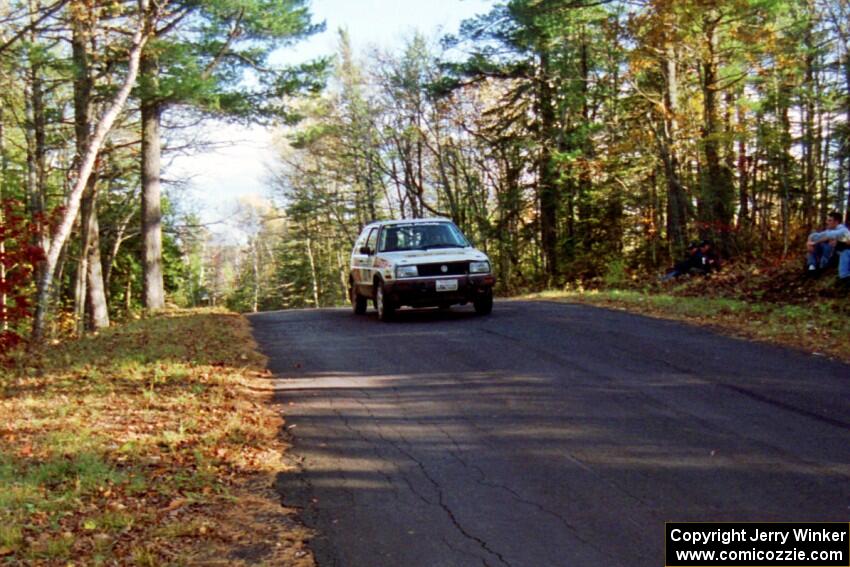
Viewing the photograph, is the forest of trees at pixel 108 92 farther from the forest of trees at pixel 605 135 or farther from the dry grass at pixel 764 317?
the dry grass at pixel 764 317

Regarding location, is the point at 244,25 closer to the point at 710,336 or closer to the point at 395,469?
the point at 710,336

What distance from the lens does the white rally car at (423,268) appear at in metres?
13.7

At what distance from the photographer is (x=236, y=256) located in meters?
83.2

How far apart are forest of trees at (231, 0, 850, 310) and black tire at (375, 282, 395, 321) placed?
7112 mm

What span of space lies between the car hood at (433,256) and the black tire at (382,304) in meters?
0.58

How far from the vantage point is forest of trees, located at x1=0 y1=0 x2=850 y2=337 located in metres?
18.3

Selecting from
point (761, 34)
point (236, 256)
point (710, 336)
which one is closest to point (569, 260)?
point (761, 34)

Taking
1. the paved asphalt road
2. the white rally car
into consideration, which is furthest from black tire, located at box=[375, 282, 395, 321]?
the paved asphalt road

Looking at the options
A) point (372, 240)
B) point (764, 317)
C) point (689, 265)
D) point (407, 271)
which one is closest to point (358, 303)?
point (372, 240)

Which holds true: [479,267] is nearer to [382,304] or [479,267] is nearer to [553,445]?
[382,304]

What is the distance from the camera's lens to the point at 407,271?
1368cm

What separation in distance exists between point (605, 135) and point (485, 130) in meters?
5.59

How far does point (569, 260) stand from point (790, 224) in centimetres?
821

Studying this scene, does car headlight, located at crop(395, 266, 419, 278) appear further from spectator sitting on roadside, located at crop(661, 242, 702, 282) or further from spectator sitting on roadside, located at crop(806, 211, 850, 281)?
spectator sitting on roadside, located at crop(661, 242, 702, 282)
